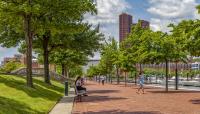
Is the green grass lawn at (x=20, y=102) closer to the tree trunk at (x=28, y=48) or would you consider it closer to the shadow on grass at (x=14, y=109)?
the shadow on grass at (x=14, y=109)

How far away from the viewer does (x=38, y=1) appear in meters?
30.2

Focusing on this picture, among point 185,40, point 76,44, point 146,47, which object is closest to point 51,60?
point 76,44

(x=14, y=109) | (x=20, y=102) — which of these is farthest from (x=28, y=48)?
(x=14, y=109)

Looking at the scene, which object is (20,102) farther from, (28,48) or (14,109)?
(28,48)

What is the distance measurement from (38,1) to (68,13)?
228cm

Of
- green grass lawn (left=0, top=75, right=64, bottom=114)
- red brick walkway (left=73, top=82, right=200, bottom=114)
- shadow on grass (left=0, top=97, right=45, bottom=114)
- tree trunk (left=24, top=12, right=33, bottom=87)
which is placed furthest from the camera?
tree trunk (left=24, top=12, right=33, bottom=87)

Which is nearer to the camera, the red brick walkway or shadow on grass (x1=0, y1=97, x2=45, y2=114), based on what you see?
shadow on grass (x1=0, y1=97, x2=45, y2=114)

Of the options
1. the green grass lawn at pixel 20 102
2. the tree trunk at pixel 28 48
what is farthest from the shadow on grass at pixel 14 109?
the tree trunk at pixel 28 48

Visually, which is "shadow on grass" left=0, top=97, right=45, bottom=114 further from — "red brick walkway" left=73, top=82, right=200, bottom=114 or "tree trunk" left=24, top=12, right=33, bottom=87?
"tree trunk" left=24, top=12, right=33, bottom=87

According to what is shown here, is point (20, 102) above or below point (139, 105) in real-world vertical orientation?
above

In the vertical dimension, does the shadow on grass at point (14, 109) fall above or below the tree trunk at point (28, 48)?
below

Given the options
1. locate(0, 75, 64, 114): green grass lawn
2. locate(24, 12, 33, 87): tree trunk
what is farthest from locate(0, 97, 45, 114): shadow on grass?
locate(24, 12, 33, 87): tree trunk

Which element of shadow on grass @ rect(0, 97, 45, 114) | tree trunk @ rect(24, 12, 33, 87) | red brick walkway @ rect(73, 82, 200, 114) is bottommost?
red brick walkway @ rect(73, 82, 200, 114)

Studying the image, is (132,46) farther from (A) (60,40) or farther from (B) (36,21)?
(B) (36,21)
